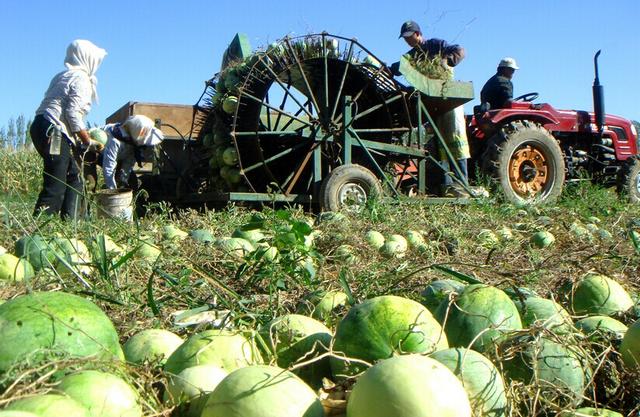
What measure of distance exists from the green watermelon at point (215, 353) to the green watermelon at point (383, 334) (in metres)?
0.24

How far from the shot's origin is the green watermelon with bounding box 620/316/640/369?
1948 mm

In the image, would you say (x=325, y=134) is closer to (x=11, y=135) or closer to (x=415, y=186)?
(x=415, y=186)

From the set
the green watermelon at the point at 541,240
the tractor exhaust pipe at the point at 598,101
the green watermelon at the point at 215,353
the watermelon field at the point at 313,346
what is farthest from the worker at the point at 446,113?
the green watermelon at the point at 215,353

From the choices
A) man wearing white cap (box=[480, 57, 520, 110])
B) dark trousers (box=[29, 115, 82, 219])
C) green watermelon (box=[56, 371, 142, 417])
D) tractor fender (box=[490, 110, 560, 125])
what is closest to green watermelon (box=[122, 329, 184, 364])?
green watermelon (box=[56, 371, 142, 417])

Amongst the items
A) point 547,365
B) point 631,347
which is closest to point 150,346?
point 547,365

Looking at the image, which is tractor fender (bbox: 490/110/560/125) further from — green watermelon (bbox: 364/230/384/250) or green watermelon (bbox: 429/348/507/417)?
green watermelon (bbox: 429/348/507/417)

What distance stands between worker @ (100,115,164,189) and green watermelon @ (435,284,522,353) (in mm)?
7850

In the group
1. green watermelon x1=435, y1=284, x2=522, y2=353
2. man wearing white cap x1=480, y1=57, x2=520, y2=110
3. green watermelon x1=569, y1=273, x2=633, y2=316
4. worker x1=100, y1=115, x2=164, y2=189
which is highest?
man wearing white cap x1=480, y1=57, x2=520, y2=110

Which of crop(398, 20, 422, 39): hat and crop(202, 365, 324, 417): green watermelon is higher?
crop(398, 20, 422, 39): hat

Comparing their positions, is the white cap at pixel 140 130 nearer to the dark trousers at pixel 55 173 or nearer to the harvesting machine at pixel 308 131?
the harvesting machine at pixel 308 131

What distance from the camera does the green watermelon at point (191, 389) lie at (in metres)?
1.62

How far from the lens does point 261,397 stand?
1.43 meters

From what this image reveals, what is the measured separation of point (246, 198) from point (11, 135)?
18.9m

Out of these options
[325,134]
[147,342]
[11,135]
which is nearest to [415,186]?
[325,134]
